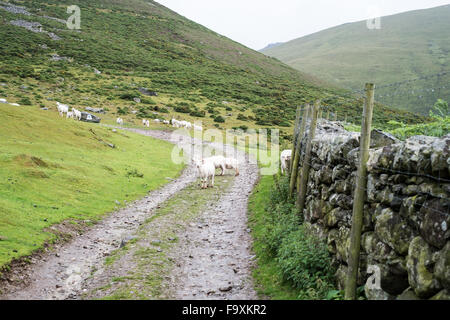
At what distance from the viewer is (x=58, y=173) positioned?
18.5 metres

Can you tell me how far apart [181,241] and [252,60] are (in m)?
139

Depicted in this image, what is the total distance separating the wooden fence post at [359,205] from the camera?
6008 mm

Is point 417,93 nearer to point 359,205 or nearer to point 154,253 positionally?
point 359,205

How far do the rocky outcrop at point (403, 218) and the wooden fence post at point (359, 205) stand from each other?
128 millimetres

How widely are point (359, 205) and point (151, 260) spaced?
6.66m

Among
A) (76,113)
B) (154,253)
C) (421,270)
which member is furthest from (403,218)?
(76,113)

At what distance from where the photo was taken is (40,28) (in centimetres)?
9812

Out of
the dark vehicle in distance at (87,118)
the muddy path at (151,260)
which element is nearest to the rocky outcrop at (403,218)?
the muddy path at (151,260)

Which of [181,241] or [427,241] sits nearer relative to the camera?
A: [427,241]

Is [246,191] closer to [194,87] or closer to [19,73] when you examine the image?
[19,73]
